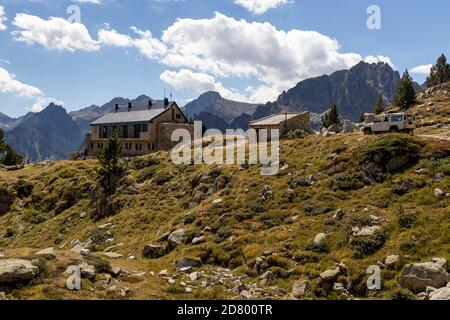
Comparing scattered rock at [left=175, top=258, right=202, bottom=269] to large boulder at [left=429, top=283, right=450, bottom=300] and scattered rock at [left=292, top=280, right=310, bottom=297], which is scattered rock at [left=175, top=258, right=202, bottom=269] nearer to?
scattered rock at [left=292, top=280, right=310, bottom=297]

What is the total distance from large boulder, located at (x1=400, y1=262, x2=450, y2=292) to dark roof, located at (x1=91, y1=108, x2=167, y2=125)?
61.9 m

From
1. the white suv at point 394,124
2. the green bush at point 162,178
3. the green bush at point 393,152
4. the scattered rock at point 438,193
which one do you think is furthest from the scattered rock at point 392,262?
the green bush at point 162,178

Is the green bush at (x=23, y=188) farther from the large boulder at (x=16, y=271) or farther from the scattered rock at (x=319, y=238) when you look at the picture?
the scattered rock at (x=319, y=238)

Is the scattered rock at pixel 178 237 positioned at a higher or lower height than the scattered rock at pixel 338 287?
higher

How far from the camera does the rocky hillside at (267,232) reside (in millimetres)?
20500

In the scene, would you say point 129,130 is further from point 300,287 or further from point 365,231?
point 300,287

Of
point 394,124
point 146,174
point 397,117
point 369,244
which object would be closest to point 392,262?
point 369,244

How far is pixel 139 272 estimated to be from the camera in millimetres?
24203

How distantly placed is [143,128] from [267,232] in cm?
5246

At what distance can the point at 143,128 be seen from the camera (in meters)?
76.4

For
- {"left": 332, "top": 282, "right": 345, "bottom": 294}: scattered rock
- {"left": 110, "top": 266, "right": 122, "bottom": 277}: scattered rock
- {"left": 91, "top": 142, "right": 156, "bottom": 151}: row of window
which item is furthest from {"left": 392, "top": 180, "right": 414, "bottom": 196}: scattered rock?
{"left": 91, "top": 142, "right": 156, "bottom": 151}: row of window

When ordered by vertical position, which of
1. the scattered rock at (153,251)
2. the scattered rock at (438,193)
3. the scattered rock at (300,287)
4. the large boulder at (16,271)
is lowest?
the scattered rock at (153,251)

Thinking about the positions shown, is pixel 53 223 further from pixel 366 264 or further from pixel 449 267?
pixel 449 267

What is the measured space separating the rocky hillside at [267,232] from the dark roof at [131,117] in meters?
27.5
